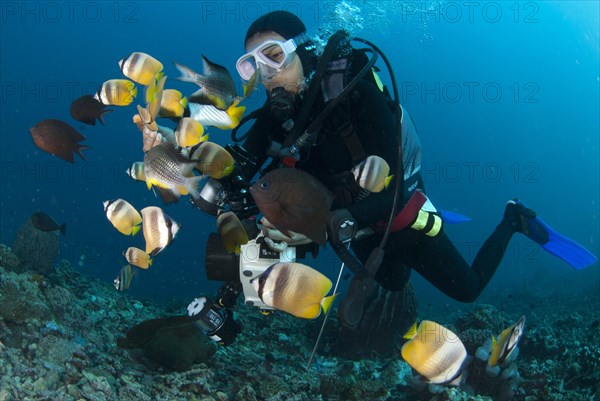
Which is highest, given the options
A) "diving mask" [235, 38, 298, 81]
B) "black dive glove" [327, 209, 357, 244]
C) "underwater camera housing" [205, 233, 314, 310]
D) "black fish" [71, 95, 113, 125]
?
"diving mask" [235, 38, 298, 81]

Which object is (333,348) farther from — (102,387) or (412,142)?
(102,387)

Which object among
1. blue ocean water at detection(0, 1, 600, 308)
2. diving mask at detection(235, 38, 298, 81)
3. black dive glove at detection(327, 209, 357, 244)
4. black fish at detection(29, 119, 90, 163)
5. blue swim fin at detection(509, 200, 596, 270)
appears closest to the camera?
black dive glove at detection(327, 209, 357, 244)

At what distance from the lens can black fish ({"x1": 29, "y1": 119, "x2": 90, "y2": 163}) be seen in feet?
11.8

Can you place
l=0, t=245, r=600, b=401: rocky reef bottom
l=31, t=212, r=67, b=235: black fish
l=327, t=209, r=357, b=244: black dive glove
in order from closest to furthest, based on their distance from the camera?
1. l=327, t=209, r=357, b=244: black dive glove
2. l=0, t=245, r=600, b=401: rocky reef bottom
3. l=31, t=212, r=67, b=235: black fish

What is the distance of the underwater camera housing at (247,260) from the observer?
3254 millimetres

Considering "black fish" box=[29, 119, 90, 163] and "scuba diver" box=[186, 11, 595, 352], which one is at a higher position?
"scuba diver" box=[186, 11, 595, 352]

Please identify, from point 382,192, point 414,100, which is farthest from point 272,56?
point 414,100

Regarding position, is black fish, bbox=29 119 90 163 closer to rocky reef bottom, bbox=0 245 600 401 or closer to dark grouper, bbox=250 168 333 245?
rocky reef bottom, bbox=0 245 600 401

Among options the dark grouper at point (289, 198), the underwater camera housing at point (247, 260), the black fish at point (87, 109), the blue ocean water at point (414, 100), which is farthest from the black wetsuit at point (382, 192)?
the blue ocean water at point (414, 100)

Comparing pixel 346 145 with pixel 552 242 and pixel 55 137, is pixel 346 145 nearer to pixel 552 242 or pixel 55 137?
pixel 55 137

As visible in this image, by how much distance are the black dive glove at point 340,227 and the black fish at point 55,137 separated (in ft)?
7.67

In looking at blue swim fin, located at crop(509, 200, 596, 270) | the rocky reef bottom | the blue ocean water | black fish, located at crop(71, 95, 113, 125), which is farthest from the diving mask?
the blue ocean water

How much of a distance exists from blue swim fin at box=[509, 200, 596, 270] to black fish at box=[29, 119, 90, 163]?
603cm

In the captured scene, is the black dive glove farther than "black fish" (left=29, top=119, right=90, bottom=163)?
No
